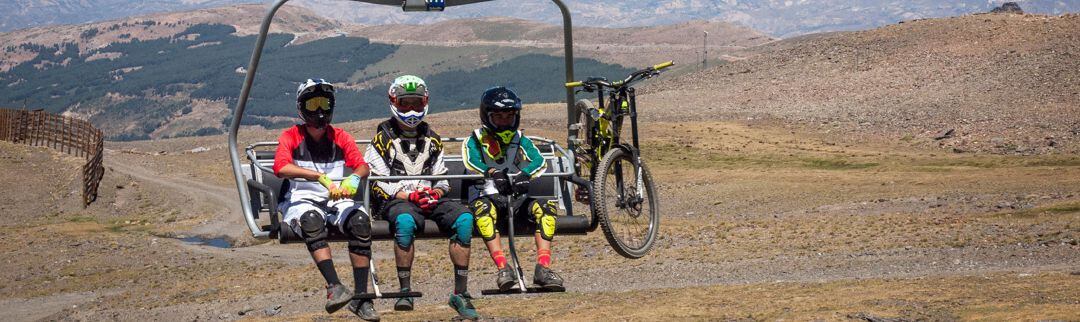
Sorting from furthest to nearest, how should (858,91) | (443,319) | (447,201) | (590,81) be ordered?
1. (858,91)
2. (443,319)
3. (590,81)
4. (447,201)

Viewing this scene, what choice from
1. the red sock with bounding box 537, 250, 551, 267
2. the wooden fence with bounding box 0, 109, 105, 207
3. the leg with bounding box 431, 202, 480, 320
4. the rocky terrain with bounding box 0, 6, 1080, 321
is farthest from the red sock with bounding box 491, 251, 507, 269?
the wooden fence with bounding box 0, 109, 105, 207

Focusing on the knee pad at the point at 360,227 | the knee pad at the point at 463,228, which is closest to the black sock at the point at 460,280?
the knee pad at the point at 463,228

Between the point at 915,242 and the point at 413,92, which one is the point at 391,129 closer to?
the point at 413,92

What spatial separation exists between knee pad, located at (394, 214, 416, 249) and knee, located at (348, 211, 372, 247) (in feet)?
1.13

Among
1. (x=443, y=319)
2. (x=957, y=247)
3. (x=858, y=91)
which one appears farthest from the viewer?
(x=858, y=91)

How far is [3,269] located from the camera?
1609 inches

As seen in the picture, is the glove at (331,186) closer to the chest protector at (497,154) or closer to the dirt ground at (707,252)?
the chest protector at (497,154)

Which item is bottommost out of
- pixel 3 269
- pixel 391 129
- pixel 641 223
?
pixel 3 269

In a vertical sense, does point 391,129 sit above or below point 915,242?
above

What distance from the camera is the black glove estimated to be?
14484 mm

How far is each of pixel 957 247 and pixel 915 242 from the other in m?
1.57

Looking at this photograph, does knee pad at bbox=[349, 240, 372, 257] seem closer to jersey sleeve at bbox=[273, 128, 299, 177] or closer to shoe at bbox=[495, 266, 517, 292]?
jersey sleeve at bbox=[273, 128, 299, 177]

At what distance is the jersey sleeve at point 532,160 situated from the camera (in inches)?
585

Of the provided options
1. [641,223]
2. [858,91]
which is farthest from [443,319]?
[858,91]
